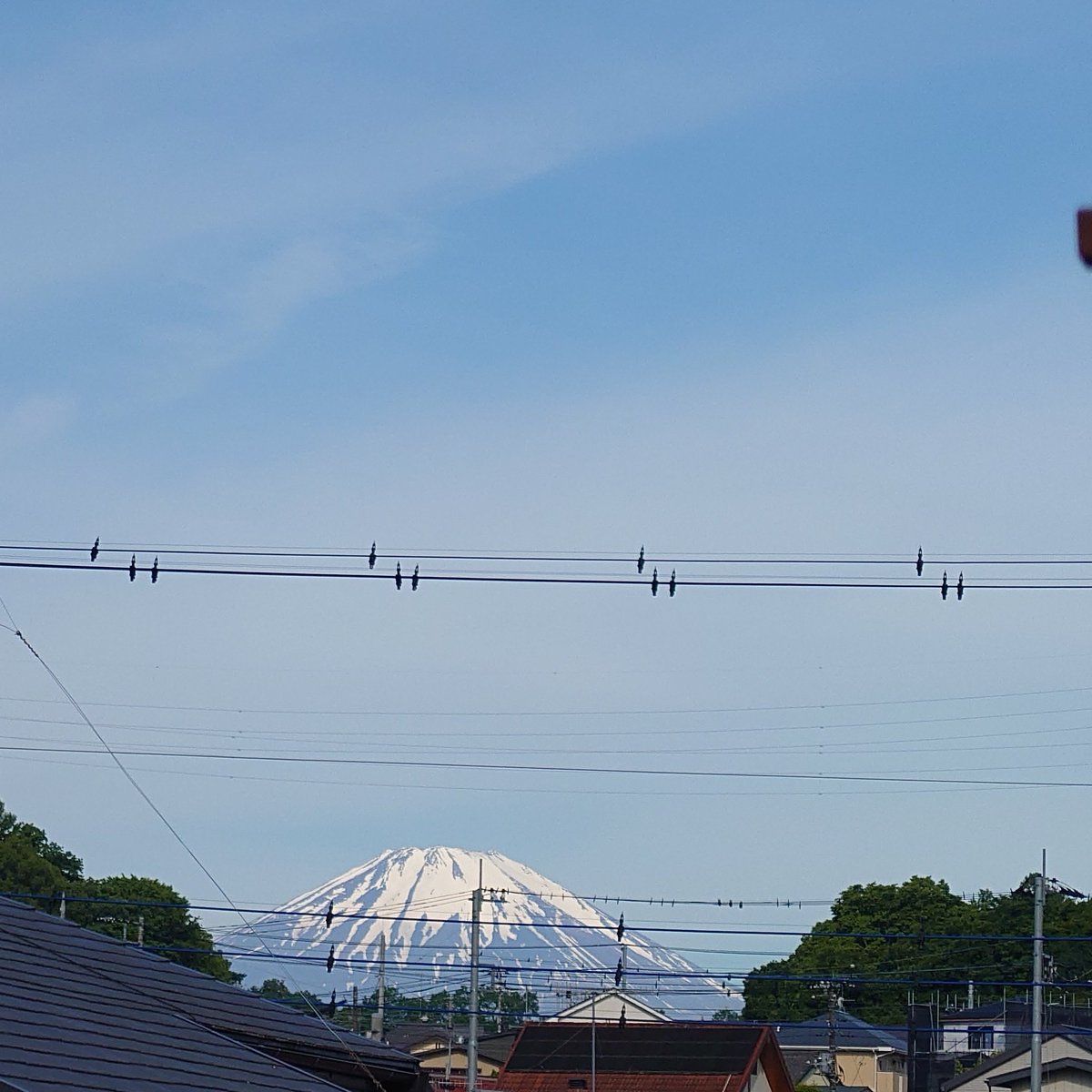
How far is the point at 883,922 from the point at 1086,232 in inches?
4254

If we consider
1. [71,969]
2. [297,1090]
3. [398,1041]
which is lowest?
[398,1041]

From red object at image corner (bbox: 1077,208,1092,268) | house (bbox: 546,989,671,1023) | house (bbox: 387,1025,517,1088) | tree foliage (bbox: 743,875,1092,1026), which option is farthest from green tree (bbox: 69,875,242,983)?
red object at image corner (bbox: 1077,208,1092,268)

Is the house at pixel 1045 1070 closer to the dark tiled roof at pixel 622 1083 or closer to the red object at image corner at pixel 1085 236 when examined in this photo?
the dark tiled roof at pixel 622 1083

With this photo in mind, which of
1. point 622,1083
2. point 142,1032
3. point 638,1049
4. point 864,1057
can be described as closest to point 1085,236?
point 142,1032

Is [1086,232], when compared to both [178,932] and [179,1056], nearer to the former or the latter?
[179,1056]

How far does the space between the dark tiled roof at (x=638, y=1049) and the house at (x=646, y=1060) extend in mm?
33

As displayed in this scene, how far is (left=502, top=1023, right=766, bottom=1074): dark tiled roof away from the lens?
168ft

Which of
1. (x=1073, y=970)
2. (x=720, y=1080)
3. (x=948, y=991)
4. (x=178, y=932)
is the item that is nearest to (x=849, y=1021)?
(x=1073, y=970)

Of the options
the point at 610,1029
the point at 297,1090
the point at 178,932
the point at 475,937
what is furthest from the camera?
the point at 178,932

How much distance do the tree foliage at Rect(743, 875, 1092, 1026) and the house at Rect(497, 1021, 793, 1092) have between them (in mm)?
30928

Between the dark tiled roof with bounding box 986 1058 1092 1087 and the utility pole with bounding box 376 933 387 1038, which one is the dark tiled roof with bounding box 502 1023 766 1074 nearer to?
the dark tiled roof with bounding box 986 1058 1092 1087

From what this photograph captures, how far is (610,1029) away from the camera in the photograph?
6041 centimetres

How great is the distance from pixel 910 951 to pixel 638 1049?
176 feet

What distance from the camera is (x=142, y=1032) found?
1334 centimetres
